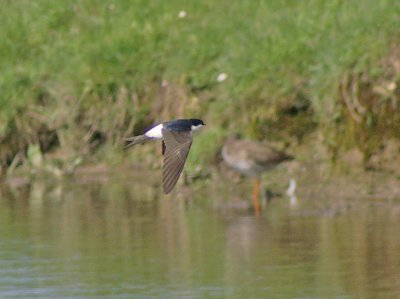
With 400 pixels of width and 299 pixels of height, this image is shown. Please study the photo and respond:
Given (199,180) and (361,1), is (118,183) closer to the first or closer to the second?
(199,180)

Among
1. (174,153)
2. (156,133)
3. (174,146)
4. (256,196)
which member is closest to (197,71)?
(256,196)

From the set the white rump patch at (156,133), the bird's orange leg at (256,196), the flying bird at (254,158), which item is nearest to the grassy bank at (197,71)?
the flying bird at (254,158)

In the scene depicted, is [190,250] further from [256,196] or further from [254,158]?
[254,158]

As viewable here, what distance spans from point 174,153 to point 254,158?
2.32 metres

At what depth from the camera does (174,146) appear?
9.79 meters

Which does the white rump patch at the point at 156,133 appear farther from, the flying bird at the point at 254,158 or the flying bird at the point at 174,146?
the flying bird at the point at 254,158

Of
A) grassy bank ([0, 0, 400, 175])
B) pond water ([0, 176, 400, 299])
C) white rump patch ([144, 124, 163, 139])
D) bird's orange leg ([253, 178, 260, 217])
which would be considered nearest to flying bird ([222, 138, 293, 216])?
bird's orange leg ([253, 178, 260, 217])

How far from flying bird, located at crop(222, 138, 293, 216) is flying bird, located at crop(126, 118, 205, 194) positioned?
1.44 meters

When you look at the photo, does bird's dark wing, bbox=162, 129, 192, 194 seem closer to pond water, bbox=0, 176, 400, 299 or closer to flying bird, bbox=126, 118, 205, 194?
flying bird, bbox=126, 118, 205, 194

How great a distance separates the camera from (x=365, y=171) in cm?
1188

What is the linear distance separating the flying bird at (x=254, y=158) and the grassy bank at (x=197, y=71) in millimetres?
424

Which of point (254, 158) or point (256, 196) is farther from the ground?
point (254, 158)

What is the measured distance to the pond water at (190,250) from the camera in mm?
8789

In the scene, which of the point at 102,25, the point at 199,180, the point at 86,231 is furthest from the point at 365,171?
the point at 102,25
